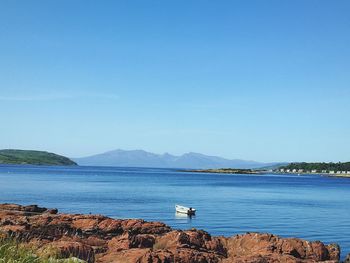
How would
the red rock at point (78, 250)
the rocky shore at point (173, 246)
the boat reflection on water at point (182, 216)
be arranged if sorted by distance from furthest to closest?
the boat reflection on water at point (182, 216) → the rocky shore at point (173, 246) → the red rock at point (78, 250)

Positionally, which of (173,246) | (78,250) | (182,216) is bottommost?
(182,216)

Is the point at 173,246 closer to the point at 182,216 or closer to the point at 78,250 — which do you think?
the point at 78,250

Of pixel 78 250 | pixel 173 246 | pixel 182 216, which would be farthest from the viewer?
pixel 182 216

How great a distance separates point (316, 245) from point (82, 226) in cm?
1813

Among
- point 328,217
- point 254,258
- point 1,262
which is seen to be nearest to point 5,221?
point 254,258

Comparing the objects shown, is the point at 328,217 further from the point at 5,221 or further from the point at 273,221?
the point at 5,221

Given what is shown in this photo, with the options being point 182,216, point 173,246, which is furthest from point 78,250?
point 182,216

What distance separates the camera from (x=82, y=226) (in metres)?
37.4

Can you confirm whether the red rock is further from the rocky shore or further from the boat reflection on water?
the boat reflection on water

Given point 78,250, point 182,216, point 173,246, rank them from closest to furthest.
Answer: point 78,250 < point 173,246 < point 182,216

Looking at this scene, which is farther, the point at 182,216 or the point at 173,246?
the point at 182,216

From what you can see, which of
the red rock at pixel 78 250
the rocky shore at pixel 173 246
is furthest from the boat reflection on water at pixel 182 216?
the red rock at pixel 78 250

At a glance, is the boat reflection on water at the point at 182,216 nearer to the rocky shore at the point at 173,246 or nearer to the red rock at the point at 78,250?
Answer: the rocky shore at the point at 173,246

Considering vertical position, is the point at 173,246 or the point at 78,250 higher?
the point at 78,250
